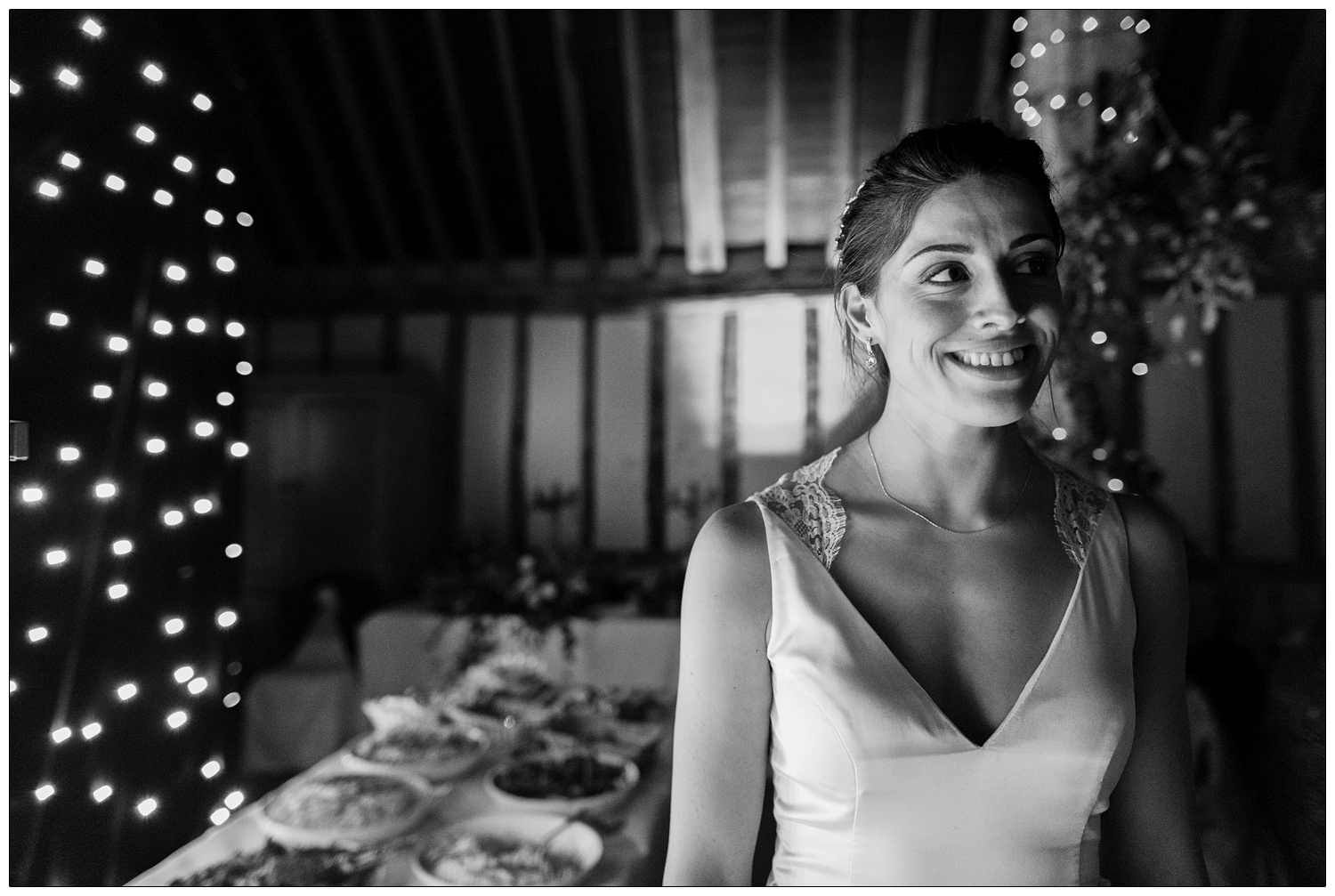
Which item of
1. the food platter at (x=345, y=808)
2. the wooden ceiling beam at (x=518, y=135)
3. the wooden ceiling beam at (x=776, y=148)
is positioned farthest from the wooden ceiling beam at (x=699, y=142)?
the food platter at (x=345, y=808)

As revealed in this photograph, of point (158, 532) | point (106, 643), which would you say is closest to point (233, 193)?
point (158, 532)

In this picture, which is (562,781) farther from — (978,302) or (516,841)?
(978,302)

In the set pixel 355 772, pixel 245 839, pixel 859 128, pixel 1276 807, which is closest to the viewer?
pixel 245 839

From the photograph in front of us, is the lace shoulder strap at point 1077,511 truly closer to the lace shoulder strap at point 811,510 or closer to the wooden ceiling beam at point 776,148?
the lace shoulder strap at point 811,510

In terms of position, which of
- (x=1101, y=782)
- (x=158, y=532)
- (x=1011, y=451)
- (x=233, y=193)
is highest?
(x=233, y=193)

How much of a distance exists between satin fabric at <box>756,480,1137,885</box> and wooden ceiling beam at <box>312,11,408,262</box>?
6.37 meters

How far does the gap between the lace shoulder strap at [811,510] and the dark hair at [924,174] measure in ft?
1.07

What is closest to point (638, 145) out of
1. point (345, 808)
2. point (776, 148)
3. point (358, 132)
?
point (776, 148)

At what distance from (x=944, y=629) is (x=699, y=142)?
616 cm

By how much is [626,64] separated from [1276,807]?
5812 millimetres

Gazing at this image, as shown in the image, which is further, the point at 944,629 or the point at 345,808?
the point at 345,808

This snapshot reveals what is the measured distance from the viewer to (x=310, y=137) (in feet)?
22.1

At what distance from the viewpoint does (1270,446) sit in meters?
6.76

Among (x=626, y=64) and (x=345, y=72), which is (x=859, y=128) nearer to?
(x=626, y=64)
